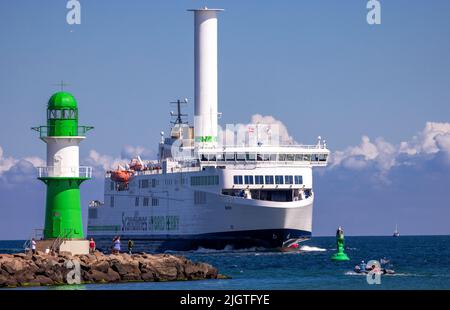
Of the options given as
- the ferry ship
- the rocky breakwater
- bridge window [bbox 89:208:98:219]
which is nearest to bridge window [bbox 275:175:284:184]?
the ferry ship

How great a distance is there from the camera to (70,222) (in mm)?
62062

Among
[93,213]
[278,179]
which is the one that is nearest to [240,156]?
[278,179]

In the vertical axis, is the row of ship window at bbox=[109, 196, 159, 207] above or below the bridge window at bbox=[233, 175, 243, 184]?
below

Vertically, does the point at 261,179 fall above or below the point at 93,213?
above

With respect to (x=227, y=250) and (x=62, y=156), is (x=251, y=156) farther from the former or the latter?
(x=62, y=156)

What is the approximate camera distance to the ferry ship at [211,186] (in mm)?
95250

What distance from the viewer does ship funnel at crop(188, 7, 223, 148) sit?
108000mm

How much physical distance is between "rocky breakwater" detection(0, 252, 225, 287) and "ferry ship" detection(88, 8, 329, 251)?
31.1 m

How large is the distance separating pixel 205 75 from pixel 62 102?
155ft

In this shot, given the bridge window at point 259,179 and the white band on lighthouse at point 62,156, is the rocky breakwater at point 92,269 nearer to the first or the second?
the white band on lighthouse at point 62,156

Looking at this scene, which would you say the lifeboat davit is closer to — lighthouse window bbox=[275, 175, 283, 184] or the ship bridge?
the ship bridge

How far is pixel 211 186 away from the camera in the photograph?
97.6 metres
